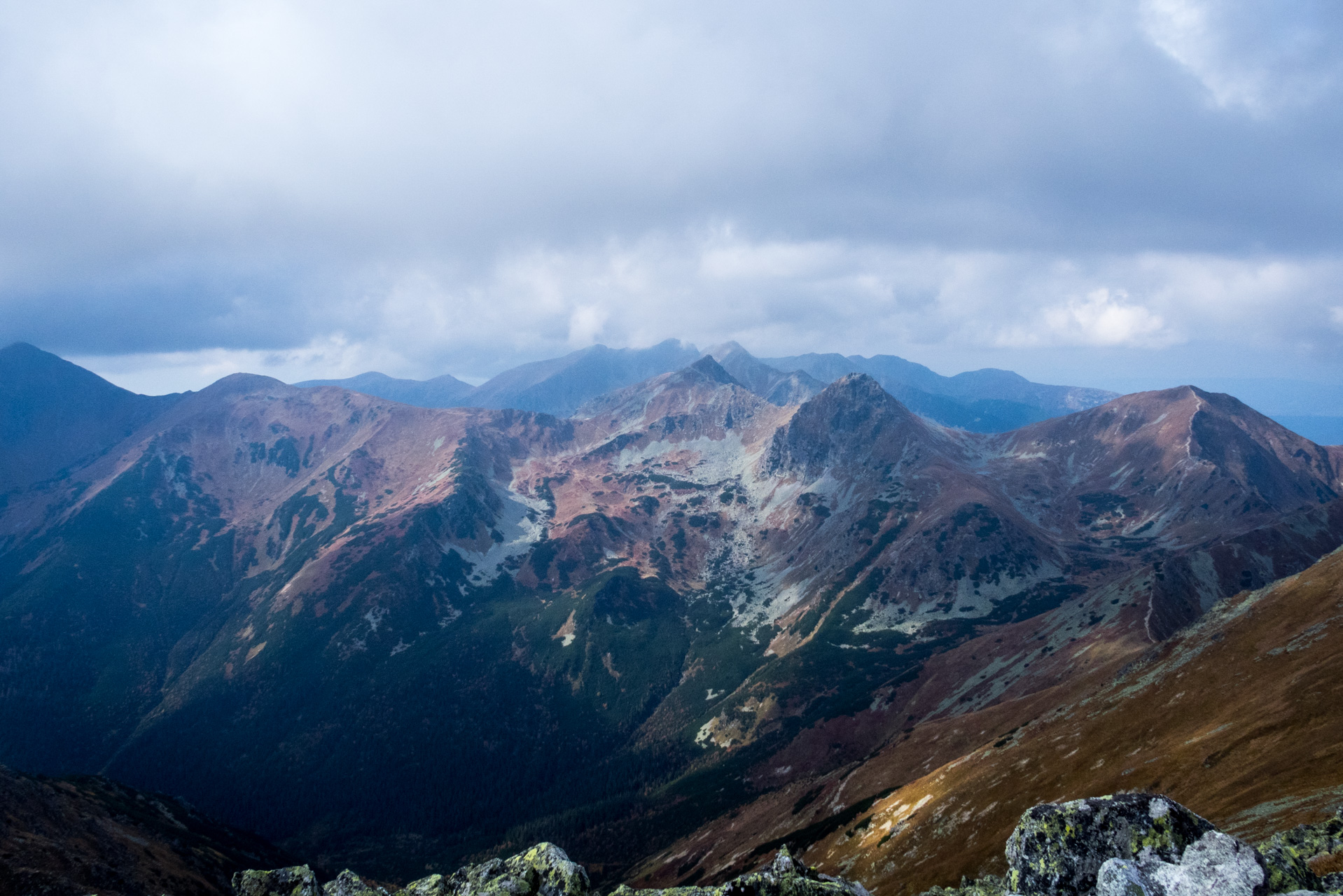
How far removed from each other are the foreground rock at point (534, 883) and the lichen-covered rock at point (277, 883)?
5cm

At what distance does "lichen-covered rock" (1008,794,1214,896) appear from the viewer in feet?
83.0

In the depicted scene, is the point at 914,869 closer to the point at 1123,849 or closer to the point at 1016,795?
the point at 1016,795

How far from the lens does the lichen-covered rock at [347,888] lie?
1753 inches

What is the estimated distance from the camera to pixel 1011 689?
632 feet

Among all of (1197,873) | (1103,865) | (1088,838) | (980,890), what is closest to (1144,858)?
(1103,865)

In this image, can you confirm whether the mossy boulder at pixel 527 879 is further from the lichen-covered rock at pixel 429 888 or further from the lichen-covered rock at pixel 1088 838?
the lichen-covered rock at pixel 1088 838

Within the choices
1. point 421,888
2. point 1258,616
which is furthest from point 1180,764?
point 421,888

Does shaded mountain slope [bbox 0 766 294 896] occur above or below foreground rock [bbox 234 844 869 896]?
below

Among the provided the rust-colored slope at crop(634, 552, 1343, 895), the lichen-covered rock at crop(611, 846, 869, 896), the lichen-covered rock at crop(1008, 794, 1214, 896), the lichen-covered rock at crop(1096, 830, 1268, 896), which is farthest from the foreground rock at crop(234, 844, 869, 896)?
the rust-colored slope at crop(634, 552, 1343, 895)

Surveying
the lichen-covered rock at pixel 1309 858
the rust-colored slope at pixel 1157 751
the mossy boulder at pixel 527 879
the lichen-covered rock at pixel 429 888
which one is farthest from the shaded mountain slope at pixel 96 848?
the rust-colored slope at pixel 1157 751

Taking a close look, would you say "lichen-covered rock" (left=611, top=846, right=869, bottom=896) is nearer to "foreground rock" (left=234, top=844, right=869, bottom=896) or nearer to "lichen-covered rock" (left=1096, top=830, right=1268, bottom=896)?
"foreground rock" (left=234, top=844, right=869, bottom=896)

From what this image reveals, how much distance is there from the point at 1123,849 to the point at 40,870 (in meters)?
108

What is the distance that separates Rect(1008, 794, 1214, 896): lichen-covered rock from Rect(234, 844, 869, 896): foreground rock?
8170 millimetres

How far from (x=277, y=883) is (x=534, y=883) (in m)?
27.5
